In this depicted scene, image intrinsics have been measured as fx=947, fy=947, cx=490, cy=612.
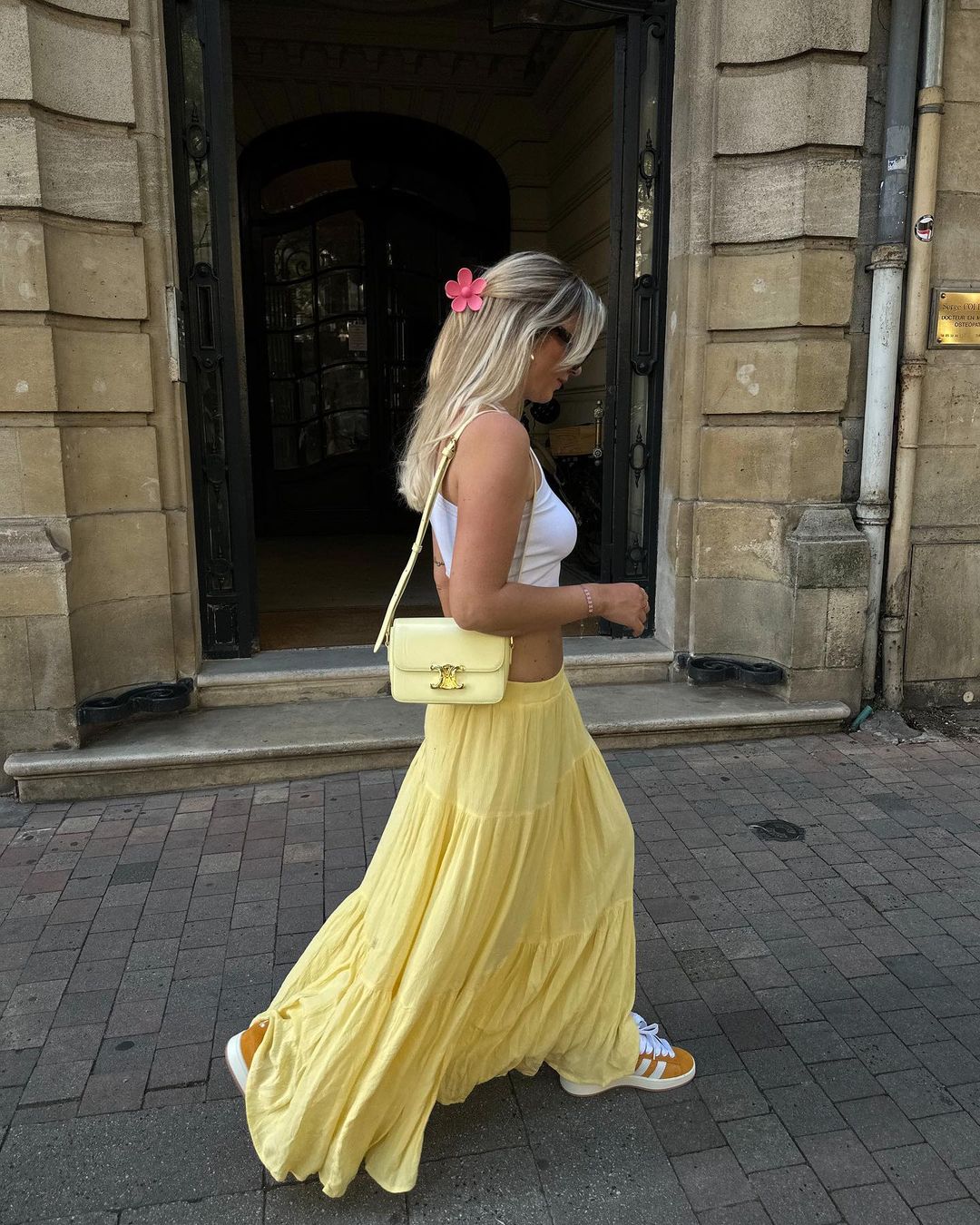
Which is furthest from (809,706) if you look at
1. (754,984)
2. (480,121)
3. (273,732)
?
(480,121)

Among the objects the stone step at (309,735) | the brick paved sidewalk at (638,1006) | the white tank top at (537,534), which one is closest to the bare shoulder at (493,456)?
the white tank top at (537,534)

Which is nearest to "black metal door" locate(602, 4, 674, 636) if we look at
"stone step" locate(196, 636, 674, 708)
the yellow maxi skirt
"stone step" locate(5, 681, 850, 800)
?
"stone step" locate(196, 636, 674, 708)

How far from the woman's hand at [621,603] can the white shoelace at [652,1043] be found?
114 centimetres

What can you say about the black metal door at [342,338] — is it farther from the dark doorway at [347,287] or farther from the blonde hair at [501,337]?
the blonde hair at [501,337]

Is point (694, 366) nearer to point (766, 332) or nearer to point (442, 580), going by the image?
point (766, 332)

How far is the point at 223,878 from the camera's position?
377 cm

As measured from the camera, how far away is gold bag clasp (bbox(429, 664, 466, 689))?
206 cm

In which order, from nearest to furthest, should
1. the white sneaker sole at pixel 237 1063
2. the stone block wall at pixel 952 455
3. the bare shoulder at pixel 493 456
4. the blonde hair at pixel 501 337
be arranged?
the bare shoulder at pixel 493 456 → the blonde hair at pixel 501 337 → the white sneaker sole at pixel 237 1063 → the stone block wall at pixel 952 455

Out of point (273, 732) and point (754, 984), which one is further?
point (273, 732)

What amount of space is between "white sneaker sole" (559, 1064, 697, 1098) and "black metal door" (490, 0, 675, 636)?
3714mm

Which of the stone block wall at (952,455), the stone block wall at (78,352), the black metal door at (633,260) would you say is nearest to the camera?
the stone block wall at (78,352)

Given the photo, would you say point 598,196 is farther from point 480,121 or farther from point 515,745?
point 515,745

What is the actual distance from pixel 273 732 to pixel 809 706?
2.98m

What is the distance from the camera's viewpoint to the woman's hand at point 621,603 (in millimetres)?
2113
